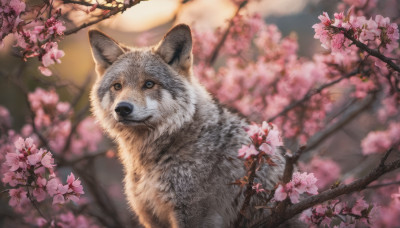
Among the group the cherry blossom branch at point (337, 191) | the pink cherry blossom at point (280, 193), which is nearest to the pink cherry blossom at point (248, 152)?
the pink cherry blossom at point (280, 193)

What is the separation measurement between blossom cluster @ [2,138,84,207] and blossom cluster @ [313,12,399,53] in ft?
7.22

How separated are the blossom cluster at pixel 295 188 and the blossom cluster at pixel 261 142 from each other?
0.87 ft

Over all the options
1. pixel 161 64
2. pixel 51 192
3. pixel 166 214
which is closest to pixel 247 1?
pixel 161 64

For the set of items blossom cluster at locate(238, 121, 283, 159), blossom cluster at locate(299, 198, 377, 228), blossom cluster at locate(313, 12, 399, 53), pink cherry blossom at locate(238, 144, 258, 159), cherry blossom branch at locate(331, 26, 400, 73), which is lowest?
blossom cluster at locate(299, 198, 377, 228)

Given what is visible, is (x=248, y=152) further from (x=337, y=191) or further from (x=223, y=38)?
(x=223, y=38)

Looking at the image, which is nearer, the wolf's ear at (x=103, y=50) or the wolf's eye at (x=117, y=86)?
the wolf's eye at (x=117, y=86)

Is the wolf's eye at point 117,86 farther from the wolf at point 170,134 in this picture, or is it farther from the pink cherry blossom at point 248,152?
the pink cherry blossom at point 248,152

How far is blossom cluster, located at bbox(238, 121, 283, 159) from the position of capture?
2.38 m

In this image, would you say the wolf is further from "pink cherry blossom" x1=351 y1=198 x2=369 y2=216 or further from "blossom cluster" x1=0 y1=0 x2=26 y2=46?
"blossom cluster" x1=0 y1=0 x2=26 y2=46

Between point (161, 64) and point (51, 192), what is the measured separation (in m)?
1.77

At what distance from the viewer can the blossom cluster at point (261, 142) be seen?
2375mm

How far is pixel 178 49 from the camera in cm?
419

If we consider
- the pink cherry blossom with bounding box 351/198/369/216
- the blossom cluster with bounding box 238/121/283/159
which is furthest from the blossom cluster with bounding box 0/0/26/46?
the pink cherry blossom with bounding box 351/198/369/216

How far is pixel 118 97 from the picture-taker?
12.5 feet
